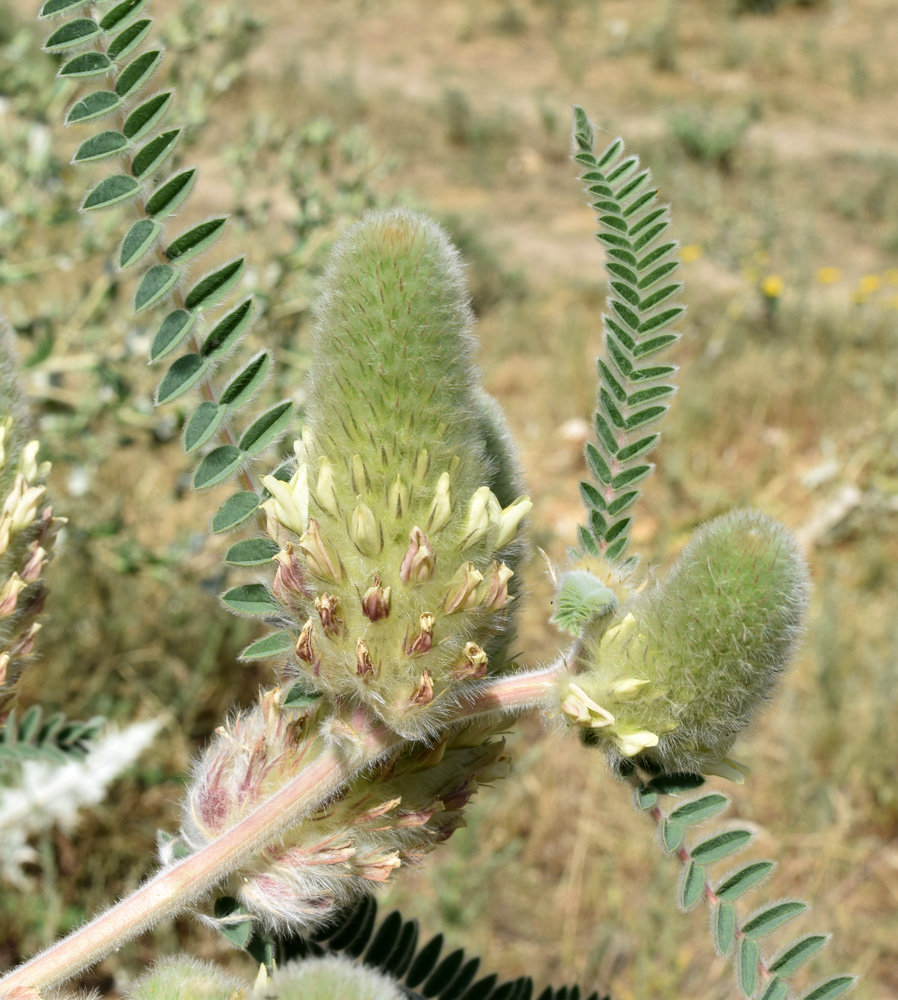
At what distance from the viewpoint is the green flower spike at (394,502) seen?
76 cm

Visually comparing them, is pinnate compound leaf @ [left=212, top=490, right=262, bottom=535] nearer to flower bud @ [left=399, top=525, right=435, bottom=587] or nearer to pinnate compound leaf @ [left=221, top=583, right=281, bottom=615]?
pinnate compound leaf @ [left=221, top=583, right=281, bottom=615]

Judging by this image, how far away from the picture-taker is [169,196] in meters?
0.85

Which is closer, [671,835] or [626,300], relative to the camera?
[671,835]

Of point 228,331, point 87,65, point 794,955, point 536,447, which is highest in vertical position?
point 87,65

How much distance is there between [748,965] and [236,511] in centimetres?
63

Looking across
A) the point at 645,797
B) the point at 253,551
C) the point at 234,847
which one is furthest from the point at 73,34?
the point at 645,797

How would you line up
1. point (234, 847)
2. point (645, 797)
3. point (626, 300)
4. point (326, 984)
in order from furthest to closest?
point (626, 300) → point (645, 797) → point (234, 847) → point (326, 984)

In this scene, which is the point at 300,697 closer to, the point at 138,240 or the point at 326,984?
the point at 326,984

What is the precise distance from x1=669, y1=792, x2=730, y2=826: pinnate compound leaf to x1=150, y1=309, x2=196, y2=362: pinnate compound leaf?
0.63 metres

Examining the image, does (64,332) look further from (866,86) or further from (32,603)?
(866,86)

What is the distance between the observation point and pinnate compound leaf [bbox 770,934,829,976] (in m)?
0.87

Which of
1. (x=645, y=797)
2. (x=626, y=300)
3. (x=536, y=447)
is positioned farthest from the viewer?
(x=536, y=447)

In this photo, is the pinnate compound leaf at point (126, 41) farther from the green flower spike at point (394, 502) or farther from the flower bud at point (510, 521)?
the flower bud at point (510, 521)

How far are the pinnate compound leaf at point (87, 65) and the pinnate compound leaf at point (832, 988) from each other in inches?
40.2
